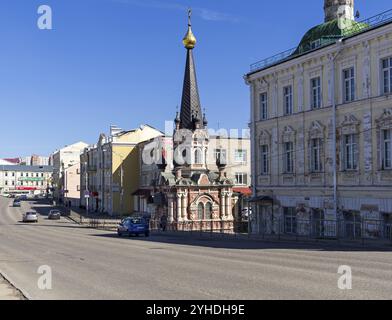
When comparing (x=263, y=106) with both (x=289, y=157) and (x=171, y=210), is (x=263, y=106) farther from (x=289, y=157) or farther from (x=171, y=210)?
(x=171, y=210)

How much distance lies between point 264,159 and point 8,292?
2813 centimetres

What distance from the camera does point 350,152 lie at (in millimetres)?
31219

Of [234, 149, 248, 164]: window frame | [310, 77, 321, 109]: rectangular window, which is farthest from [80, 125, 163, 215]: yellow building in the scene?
[310, 77, 321, 109]: rectangular window

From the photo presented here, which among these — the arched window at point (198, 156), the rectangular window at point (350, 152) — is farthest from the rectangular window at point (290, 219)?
the arched window at point (198, 156)

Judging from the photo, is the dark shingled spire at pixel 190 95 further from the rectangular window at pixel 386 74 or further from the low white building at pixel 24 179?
the low white building at pixel 24 179

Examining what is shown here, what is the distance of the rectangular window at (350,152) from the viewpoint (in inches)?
1215

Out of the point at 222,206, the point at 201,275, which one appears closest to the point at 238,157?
the point at 222,206

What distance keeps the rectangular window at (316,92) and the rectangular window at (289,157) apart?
3.32m

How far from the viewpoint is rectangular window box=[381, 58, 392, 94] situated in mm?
28406

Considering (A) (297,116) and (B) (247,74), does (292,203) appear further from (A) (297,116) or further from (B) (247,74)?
(B) (247,74)
